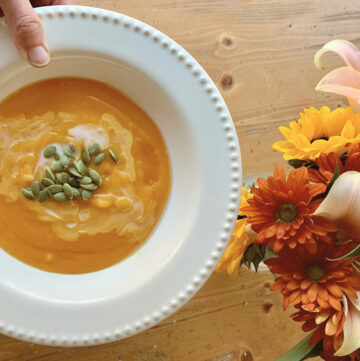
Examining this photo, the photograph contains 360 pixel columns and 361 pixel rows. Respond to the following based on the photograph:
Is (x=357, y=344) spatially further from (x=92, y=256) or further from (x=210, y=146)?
(x=92, y=256)

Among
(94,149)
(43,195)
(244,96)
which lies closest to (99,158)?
(94,149)

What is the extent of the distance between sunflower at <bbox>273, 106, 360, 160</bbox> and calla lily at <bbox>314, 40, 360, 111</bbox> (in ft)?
0.09

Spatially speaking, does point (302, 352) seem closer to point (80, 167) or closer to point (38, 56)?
point (80, 167)

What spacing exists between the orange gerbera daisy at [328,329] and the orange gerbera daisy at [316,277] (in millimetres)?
13

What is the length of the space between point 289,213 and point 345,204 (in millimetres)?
76

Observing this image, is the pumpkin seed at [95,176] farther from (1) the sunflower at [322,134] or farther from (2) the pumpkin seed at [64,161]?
(1) the sunflower at [322,134]

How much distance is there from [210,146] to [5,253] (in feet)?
1.41

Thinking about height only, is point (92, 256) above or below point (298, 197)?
below

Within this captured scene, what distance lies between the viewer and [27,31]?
29.2 inches

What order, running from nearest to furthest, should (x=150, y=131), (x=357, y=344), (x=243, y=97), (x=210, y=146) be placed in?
1. (x=357, y=344)
2. (x=210, y=146)
3. (x=150, y=131)
4. (x=243, y=97)

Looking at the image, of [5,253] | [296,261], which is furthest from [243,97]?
[5,253]

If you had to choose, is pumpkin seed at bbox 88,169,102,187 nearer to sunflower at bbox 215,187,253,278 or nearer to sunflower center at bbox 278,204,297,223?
sunflower at bbox 215,187,253,278

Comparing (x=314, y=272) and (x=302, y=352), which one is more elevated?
(x=314, y=272)

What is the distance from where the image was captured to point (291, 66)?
1.06m
